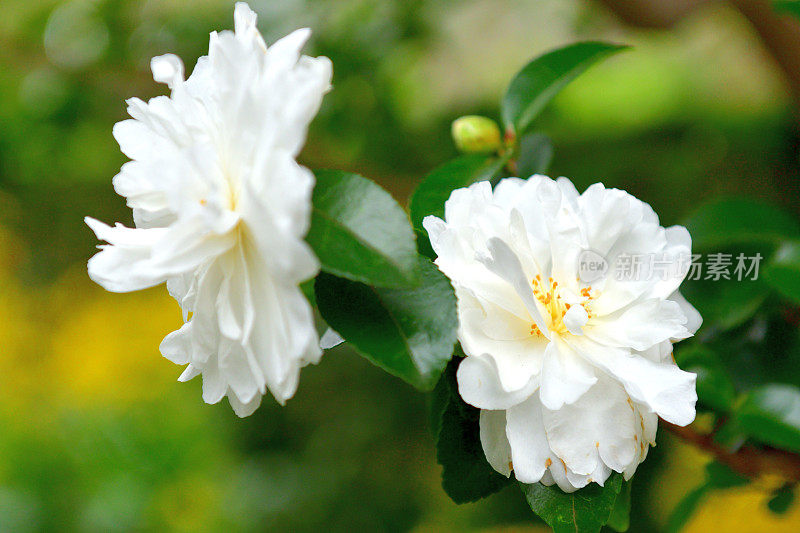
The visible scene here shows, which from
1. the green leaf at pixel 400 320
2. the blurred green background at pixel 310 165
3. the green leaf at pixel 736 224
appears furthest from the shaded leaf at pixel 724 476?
the blurred green background at pixel 310 165

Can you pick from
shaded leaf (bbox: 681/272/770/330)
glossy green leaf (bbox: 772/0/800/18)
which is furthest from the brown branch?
glossy green leaf (bbox: 772/0/800/18)

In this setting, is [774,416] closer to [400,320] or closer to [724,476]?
[724,476]

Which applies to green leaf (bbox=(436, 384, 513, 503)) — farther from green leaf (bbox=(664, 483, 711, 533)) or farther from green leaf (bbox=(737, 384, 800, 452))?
green leaf (bbox=(664, 483, 711, 533))

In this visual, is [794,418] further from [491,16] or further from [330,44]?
[491,16]

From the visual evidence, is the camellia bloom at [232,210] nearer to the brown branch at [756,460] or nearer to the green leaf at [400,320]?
the green leaf at [400,320]

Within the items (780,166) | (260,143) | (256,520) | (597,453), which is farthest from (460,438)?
(780,166)

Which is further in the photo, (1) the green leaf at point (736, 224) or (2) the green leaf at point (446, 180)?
(1) the green leaf at point (736, 224)
